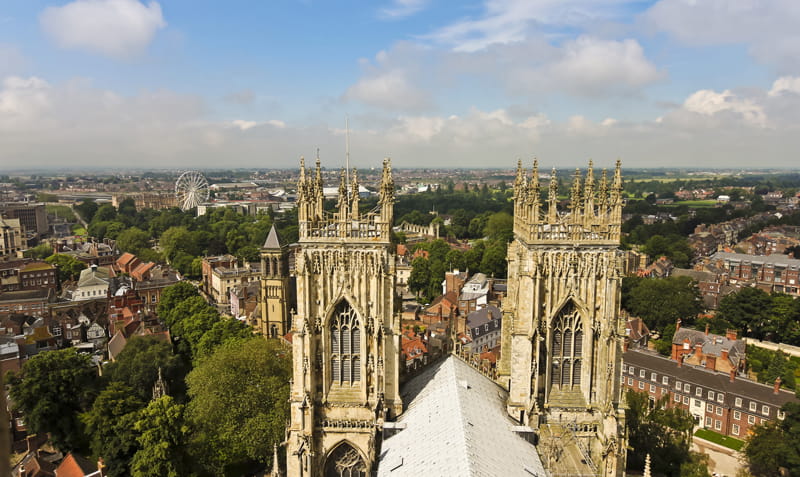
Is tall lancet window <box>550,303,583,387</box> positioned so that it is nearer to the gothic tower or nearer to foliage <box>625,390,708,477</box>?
foliage <box>625,390,708,477</box>

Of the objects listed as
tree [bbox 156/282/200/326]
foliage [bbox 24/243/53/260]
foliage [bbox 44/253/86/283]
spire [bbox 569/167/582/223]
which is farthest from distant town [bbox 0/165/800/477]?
foliage [bbox 24/243/53/260]

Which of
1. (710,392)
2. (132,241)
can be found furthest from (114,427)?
(132,241)

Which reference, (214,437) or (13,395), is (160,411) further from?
(13,395)

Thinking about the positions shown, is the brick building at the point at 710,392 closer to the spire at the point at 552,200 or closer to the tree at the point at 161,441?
the spire at the point at 552,200

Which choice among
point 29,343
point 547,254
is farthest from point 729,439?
point 29,343

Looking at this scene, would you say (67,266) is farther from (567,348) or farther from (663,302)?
(567,348)

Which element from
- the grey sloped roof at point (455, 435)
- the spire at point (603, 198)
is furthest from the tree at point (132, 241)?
the spire at point (603, 198)
